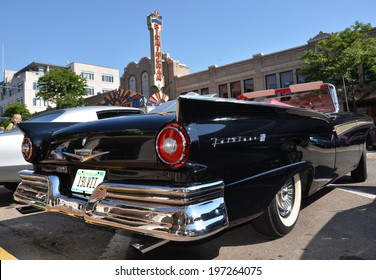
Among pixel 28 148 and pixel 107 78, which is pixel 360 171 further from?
pixel 107 78

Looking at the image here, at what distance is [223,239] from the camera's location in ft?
Answer: 9.31

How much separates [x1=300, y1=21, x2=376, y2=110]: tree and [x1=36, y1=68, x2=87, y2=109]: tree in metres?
23.8

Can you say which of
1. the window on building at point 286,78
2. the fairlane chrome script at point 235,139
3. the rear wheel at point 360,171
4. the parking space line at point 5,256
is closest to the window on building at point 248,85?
the window on building at point 286,78

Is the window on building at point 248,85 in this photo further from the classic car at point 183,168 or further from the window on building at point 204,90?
the classic car at point 183,168

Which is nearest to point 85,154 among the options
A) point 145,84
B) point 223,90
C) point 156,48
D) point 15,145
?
point 15,145

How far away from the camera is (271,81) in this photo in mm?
22125

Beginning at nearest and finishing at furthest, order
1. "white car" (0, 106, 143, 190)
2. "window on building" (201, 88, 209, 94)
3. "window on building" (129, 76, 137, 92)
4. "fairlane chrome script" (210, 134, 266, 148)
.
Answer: "fairlane chrome script" (210, 134, 266, 148)
"white car" (0, 106, 143, 190)
"window on building" (201, 88, 209, 94)
"window on building" (129, 76, 137, 92)

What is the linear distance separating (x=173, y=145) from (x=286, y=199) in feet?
4.72

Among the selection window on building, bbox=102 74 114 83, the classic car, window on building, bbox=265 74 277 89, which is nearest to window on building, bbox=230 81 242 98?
window on building, bbox=265 74 277 89

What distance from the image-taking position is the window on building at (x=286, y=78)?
21047mm

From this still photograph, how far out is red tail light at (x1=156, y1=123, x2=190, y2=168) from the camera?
1.92 m

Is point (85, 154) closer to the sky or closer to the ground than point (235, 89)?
closer to the ground

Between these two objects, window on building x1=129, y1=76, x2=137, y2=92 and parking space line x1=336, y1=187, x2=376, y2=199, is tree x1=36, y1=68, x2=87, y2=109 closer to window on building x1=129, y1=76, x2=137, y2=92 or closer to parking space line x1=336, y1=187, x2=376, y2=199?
window on building x1=129, y1=76, x2=137, y2=92
